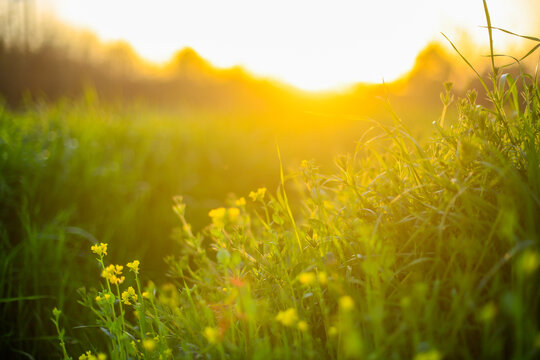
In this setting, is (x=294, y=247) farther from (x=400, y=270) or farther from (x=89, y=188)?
(x=89, y=188)

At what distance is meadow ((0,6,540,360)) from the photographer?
855 mm

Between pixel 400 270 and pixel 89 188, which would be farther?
pixel 89 188

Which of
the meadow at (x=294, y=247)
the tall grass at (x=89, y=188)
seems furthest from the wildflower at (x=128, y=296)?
the tall grass at (x=89, y=188)

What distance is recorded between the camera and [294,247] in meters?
1.29

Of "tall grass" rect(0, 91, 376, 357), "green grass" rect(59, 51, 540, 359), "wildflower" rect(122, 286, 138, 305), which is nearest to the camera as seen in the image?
"green grass" rect(59, 51, 540, 359)

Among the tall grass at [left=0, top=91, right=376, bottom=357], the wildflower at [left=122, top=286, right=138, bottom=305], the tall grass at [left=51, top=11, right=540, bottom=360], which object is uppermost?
the tall grass at [left=51, top=11, right=540, bottom=360]

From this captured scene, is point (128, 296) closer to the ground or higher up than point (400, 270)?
closer to the ground

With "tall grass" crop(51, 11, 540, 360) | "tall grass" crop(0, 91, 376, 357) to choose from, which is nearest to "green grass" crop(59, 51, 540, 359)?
"tall grass" crop(51, 11, 540, 360)

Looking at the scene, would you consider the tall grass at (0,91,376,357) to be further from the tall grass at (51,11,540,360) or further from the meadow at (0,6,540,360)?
the tall grass at (51,11,540,360)

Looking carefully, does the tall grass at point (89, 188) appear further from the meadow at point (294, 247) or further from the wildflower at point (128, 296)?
the wildflower at point (128, 296)

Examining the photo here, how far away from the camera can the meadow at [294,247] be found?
2.81ft

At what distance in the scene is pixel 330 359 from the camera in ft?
3.33

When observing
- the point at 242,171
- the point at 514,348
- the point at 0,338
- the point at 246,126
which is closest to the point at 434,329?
the point at 514,348

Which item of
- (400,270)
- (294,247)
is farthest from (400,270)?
(294,247)
